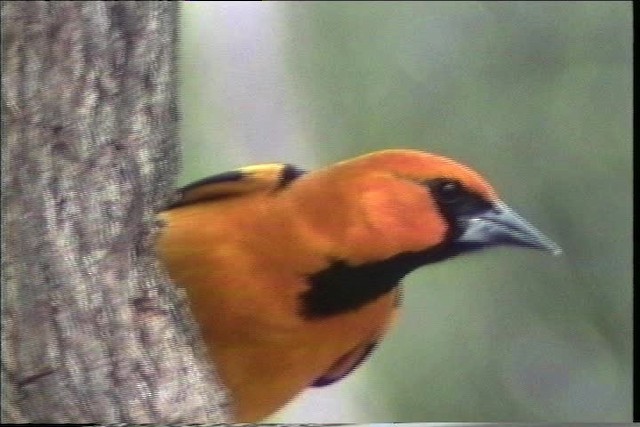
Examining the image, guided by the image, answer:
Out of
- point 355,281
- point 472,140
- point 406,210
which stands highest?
point 472,140

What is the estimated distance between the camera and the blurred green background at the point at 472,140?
1.07 metres

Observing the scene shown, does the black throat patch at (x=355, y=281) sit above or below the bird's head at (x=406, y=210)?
below

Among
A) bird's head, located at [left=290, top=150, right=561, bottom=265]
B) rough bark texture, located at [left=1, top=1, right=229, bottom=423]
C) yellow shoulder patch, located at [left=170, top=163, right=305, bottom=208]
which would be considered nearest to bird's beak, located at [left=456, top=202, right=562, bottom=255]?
bird's head, located at [left=290, top=150, right=561, bottom=265]

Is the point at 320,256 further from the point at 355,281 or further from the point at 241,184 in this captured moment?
the point at 241,184

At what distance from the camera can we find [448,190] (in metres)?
1.12

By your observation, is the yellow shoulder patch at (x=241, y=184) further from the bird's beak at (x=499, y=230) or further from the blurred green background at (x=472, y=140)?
the bird's beak at (x=499, y=230)

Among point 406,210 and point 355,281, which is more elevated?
point 406,210

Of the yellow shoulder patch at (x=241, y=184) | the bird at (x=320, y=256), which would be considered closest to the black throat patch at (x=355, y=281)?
the bird at (x=320, y=256)

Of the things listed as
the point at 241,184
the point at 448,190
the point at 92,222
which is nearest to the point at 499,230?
the point at 448,190

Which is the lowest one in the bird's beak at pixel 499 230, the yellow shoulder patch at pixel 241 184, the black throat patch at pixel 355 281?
the black throat patch at pixel 355 281

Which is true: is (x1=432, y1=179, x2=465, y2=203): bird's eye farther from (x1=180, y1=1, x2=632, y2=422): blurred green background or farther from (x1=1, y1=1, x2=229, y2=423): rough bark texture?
(x1=1, y1=1, x2=229, y2=423): rough bark texture

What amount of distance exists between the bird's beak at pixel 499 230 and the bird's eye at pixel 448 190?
0.13 ft

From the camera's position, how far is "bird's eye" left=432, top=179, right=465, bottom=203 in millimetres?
1112

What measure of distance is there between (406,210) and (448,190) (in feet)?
0.25
